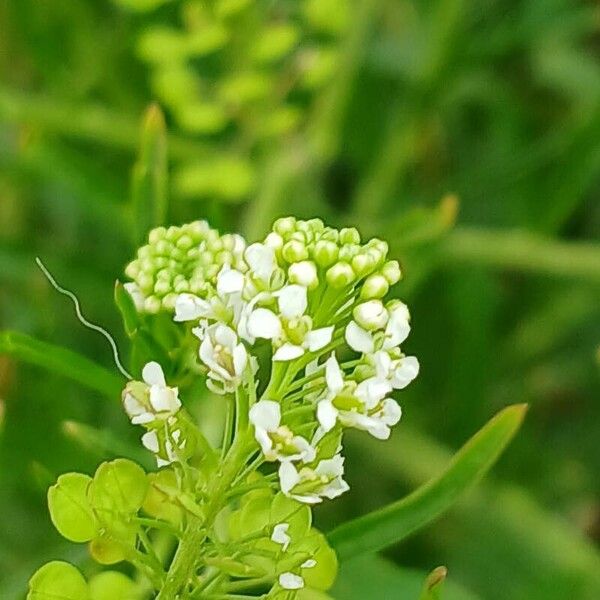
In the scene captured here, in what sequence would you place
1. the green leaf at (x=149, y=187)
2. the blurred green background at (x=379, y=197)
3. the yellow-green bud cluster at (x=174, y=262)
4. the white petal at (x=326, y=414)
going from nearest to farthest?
1. the white petal at (x=326, y=414)
2. the yellow-green bud cluster at (x=174, y=262)
3. the green leaf at (x=149, y=187)
4. the blurred green background at (x=379, y=197)

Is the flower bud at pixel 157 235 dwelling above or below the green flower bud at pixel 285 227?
above

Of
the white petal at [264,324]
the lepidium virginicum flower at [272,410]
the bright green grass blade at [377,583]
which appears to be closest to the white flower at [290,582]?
the lepidium virginicum flower at [272,410]

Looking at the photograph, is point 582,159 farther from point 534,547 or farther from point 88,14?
point 88,14

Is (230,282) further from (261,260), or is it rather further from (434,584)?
(434,584)

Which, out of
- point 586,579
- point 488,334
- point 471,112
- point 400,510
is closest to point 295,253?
point 400,510

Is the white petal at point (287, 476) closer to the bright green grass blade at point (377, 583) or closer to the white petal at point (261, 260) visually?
the white petal at point (261, 260)

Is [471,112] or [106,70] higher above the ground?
[471,112]

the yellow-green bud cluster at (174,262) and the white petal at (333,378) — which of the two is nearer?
the white petal at (333,378)

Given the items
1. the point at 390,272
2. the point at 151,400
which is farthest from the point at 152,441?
the point at 390,272
